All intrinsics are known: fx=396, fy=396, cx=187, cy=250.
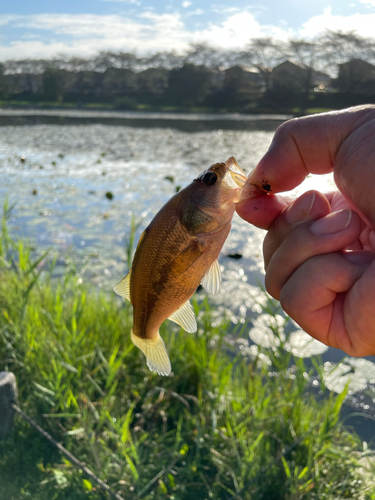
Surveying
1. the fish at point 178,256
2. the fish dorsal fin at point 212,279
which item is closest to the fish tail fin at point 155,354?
the fish at point 178,256

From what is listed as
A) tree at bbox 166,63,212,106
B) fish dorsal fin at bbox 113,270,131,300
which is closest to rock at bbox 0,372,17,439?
fish dorsal fin at bbox 113,270,131,300

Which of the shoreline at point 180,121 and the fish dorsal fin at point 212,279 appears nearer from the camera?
the fish dorsal fin at point 212,279

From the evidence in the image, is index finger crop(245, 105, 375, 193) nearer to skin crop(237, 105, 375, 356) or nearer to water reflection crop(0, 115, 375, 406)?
skin crop(237, 105, 375, 356)

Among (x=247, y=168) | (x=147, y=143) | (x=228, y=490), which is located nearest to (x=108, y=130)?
(x=147, y=143)

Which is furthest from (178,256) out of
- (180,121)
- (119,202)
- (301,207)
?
(180,121)

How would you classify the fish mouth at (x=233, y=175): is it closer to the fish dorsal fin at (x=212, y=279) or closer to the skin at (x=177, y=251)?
the skin at (x=177, y=251)

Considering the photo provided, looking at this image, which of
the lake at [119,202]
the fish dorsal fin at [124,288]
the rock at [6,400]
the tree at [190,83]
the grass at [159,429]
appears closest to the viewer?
the fish dorsal fin at [124,288]
